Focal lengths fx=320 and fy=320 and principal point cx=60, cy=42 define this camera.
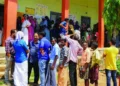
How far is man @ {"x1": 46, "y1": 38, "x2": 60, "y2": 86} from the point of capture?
9.73 m

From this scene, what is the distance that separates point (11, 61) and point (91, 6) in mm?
12025

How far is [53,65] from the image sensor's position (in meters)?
9.75

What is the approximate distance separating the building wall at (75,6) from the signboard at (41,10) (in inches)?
7.0

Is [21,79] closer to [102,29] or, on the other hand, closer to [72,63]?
[72,63]

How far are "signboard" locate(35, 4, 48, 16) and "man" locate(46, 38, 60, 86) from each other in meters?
8.06

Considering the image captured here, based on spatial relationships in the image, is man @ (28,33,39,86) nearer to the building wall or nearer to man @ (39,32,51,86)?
man @ (39,32,51,86)

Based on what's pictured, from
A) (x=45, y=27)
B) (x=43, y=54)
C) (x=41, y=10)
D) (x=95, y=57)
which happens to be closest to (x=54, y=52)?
(x=43, y=54)

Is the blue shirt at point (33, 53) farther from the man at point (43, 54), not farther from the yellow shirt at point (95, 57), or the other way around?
the yellow shirt at point (95, 57)

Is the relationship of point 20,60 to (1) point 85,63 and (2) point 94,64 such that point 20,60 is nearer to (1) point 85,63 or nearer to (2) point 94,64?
(1) point 85,63

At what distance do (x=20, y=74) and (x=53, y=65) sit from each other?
1072 mm

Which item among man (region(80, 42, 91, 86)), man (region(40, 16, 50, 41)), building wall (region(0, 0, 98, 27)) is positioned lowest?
man (region(80, 42, 91, 86))

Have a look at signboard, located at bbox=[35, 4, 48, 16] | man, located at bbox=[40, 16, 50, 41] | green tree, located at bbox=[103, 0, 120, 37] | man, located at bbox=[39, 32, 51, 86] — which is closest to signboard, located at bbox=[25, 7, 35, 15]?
signboard, located at bbox=[35, 4, 48, 16]

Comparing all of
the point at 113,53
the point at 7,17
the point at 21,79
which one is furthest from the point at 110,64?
the point at 7,17

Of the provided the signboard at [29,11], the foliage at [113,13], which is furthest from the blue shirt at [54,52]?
the signboard at [29,11]
